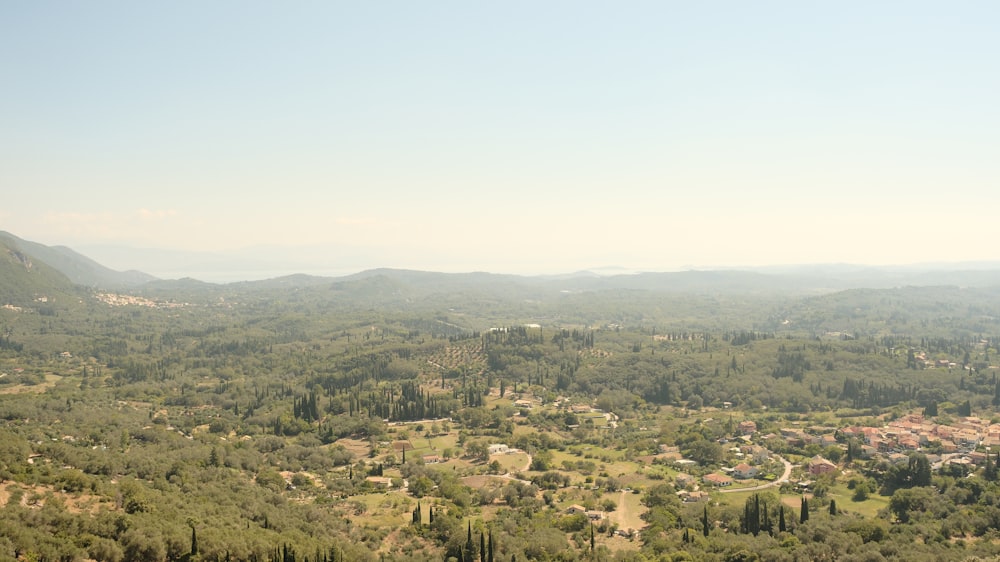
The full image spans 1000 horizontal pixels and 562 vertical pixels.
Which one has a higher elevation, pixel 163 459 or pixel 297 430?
pixel 163 459

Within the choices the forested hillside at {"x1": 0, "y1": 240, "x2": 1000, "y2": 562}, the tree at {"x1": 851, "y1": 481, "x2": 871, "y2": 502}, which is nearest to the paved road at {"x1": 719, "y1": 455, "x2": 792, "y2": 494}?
→ the forested hillside at {"x1": 0, "y1": 240, "x2": 1000, "y2": 562}

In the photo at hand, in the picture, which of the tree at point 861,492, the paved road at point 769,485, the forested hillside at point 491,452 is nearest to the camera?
the forested hillside at point 491,452

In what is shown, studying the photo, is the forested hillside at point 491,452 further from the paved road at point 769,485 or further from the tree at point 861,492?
the paved road at point 769,485

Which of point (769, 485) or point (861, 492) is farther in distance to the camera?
point (769, 485)

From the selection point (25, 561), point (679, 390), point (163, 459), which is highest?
point (25, 561)

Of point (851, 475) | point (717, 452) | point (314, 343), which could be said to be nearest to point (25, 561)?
point (717, 452)

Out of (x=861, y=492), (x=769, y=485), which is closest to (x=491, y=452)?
(x=769, y=485)

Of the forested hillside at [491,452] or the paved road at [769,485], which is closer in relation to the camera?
the forested hillside at [491,452]

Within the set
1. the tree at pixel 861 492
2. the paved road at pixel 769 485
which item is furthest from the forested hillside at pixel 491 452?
the paved road at pixel 769 485

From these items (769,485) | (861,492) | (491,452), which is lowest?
(491,452)

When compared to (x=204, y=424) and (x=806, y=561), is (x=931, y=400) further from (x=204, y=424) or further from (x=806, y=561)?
(x=204, y=424)

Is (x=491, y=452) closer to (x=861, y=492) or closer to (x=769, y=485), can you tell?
(x=769, y=485)
